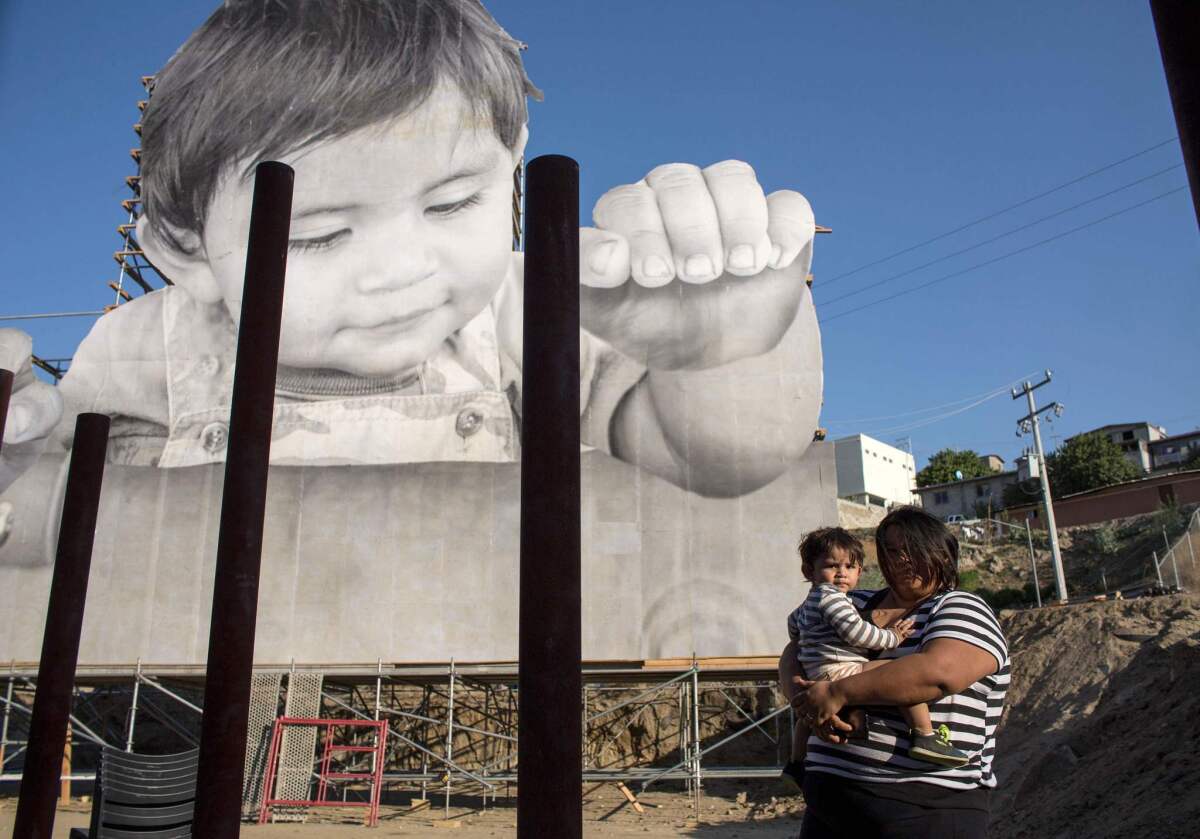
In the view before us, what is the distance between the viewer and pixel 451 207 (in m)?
16.6

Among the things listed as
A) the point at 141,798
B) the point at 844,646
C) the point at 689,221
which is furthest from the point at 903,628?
the point at 689,221

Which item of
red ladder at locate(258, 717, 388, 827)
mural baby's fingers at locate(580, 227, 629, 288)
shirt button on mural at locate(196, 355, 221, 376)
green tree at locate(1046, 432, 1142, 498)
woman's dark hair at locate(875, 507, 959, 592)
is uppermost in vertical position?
green tree at locate(1046, 432, 1142, 498)

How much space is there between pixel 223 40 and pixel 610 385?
906 centimetres

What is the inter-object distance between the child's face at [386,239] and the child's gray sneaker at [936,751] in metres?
14.6

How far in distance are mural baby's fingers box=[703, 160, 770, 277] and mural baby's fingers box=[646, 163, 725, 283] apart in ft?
0.38

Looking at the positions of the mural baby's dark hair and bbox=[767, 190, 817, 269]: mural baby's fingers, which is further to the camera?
bbox=[767, 190, 817, 269]: mural baby's fingers

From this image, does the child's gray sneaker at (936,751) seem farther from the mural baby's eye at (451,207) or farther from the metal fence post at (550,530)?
the mural baby's eye at (451,207)

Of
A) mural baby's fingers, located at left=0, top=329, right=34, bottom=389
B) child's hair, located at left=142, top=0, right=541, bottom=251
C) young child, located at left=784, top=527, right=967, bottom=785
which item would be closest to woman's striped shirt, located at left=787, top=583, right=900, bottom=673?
young child, located at left=784, top=527, right=967, bottom=785

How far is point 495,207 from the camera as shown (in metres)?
16.7

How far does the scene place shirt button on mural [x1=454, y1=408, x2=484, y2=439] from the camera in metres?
15.5

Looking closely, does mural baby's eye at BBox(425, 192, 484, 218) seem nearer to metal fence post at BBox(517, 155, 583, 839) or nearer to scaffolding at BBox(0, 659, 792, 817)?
scaffolding at BBox(0, 659, 792, 817)

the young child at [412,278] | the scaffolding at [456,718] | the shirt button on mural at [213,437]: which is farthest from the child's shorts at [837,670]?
the shirt button on mural at [213,437]

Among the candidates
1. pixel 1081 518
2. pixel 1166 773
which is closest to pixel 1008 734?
pixel 1166 773

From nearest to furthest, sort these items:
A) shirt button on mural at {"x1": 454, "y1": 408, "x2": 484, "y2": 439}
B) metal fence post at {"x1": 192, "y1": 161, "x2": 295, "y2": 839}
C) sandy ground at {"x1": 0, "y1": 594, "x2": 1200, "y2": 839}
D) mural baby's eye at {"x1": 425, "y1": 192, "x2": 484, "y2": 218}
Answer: metal fence post at {"x1": 192, "y1": 161, "x2": 295, "y2": 839}
sandy ground at {"x1": 0, "y1": 594, "x2": 1200, "y2": 839}
shirt button on mural at {"x1": 454, "y1": 408, "x2": 484, "y2": 439}
mural baby's eye at {"x1": 425, "y1": 192, "x2": 484, "y2": 218}
